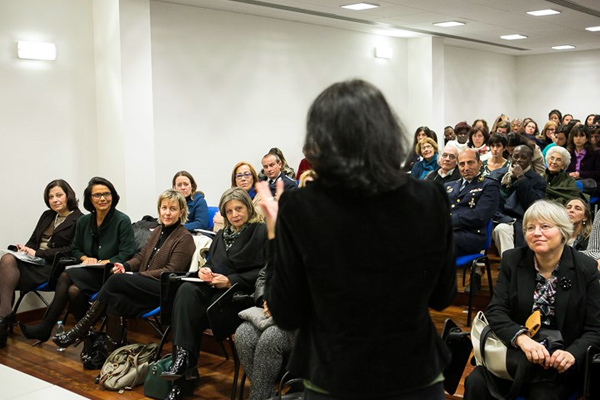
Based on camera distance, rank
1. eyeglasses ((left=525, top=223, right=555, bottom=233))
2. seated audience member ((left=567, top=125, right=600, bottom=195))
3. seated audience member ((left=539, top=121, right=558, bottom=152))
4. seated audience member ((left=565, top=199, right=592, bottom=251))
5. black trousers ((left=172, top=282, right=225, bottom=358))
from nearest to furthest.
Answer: eyeglasses ((left=525, top=223, right=555, bottom=233))
black trousers ((left=172, top=282, right=225, bottom=358))
seated audience member ((left=565, top=199, right=592, bottom=251))
seated audience member ((left=567, top=125, right=600, bottom=195))
seated audience member ((left=539, top=121, right=558, bottom=152))

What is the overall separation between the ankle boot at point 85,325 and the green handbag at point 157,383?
779 millimetres

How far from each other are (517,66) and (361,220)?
49.0ft

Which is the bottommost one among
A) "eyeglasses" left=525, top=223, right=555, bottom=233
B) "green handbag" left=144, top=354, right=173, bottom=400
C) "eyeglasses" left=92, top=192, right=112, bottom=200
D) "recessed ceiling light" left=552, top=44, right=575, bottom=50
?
"green handbag" left=144, top=354, right=173, bottom=400

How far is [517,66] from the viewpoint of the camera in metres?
15.3

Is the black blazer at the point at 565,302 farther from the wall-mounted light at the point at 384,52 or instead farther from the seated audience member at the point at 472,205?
the wall-mounted light at the point at 384,52

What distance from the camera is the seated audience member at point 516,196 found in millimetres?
5555

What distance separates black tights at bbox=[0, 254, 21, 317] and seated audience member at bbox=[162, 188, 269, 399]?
1917 millimetres

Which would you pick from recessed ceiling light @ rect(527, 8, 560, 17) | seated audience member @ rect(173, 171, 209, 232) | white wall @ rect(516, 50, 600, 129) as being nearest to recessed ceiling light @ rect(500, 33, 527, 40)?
recessed ceiling light @ rect(527, 8, 560, 17)

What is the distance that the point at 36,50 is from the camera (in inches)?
234

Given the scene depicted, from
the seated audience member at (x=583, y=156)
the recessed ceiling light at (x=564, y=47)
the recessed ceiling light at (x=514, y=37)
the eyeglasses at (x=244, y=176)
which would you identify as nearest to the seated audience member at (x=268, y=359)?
the eyeglasses at (x=244, y=176)

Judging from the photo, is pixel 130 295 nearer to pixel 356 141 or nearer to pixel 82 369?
pixel 82 369

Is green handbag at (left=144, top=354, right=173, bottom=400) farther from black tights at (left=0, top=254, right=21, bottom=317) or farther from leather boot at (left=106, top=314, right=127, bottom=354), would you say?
black tights at (left=0, top=254, right=21, bottom=317)

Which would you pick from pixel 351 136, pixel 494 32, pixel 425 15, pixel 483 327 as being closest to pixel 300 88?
pixel 425 15

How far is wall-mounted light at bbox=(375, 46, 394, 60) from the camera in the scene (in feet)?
33.6
